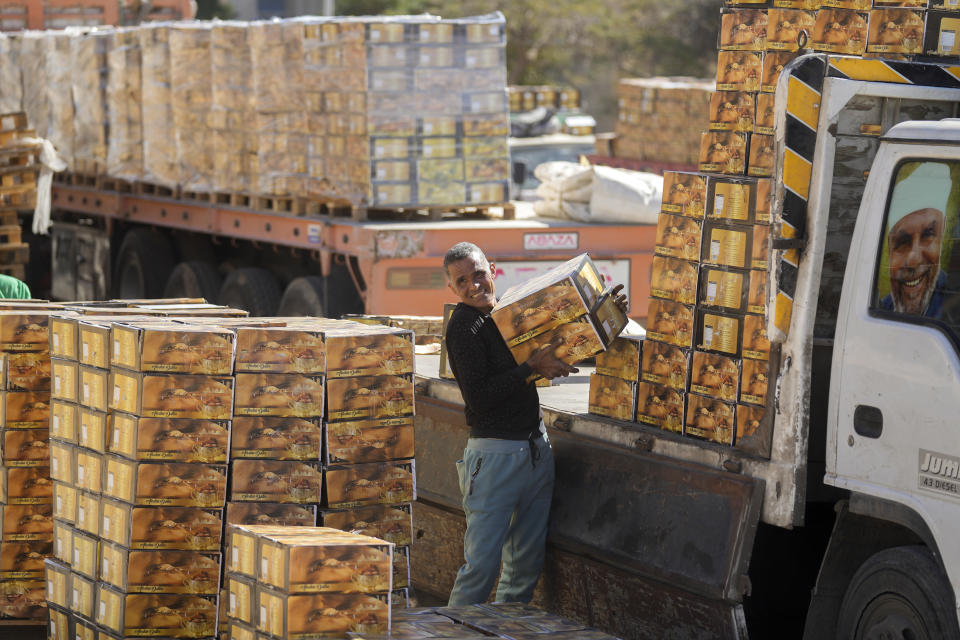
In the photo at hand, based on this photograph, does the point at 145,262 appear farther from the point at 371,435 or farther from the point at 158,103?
the point at 371,435

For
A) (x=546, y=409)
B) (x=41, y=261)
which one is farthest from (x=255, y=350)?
(x=41, y=261)

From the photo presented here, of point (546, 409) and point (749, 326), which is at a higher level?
point (749, 326)

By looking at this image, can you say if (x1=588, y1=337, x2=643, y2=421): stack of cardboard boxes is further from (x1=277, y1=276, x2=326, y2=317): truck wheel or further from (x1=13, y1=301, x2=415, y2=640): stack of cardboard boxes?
(x1=277, y1=276, x2=326, y2=317): truck wheel

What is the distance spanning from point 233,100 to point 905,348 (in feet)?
28.9

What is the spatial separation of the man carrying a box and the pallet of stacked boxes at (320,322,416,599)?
433 mm

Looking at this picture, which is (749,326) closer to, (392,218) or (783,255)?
(783,255)

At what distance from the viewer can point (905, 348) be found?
4.92 metres

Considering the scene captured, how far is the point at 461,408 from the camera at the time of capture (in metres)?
7.40

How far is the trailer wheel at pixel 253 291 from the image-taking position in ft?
41.8

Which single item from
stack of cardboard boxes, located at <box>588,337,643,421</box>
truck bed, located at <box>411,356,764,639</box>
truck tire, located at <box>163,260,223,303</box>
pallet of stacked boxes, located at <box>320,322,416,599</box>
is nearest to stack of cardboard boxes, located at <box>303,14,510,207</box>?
truck tire, located at <box>163,260,223,303</box>

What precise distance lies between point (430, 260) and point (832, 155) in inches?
231

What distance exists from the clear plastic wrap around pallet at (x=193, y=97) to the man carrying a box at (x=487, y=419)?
24.5 ft

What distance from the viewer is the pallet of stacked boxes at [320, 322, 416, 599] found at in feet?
21.4

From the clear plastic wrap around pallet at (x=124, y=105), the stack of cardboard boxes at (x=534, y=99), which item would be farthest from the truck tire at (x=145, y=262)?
the stack of cardboard boxes at (x=534, y=99)
